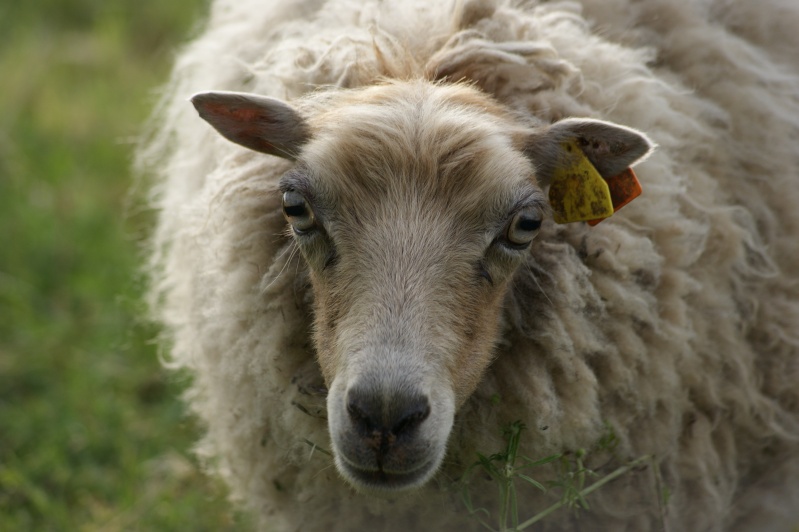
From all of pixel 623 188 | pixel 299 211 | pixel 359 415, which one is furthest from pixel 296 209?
pixel 623 188

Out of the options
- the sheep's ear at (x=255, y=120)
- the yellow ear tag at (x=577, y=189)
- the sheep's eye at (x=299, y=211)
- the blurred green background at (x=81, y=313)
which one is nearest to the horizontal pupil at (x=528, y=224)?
the yellow ear tag at (x=577, y=189)

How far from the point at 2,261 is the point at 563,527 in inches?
139

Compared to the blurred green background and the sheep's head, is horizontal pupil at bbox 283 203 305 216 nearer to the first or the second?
the sheep's head

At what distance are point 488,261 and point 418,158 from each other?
0.33m

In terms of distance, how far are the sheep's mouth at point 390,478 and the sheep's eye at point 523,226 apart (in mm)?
632

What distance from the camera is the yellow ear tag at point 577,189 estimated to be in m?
2.90

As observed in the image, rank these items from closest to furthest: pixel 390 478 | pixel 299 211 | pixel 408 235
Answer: pixel 390 478 < pixel 408 235 < pixel 299 211

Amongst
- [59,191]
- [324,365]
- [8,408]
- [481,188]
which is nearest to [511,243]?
[481,188]

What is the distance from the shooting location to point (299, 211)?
2.83 meters

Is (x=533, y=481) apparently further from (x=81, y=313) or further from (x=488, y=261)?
(x=81, y=313)

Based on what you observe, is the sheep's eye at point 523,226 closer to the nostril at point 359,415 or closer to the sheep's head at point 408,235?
the sheep's head at point 408,235

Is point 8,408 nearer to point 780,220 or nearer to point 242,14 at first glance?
point 242,14

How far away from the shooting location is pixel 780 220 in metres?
3.46

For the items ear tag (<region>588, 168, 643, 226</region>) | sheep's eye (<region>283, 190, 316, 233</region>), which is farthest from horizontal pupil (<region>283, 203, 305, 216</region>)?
ear tag (<region>588, 168, 643, 226</region>)
